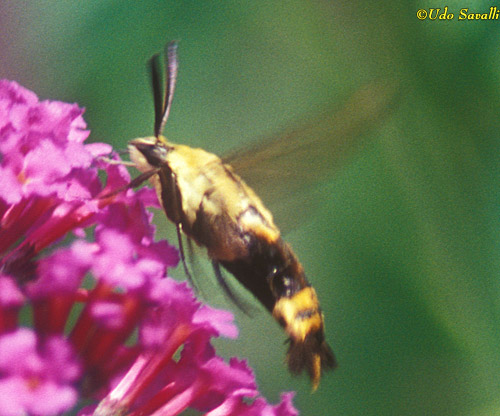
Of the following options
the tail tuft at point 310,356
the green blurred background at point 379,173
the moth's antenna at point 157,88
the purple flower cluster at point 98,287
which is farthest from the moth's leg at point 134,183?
the green blurred background at point 379,173

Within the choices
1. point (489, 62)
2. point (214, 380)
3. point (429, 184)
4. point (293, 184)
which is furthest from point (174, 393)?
point (489, 62)

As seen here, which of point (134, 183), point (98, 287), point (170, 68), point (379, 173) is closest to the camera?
point (98, 287)

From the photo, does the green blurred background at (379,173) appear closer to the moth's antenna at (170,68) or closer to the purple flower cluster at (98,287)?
the moth's antenna at (170,68)

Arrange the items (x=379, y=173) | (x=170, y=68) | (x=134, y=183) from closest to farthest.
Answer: (x=134, y=183) → (x=170, y=68) → (x=379, y=173)

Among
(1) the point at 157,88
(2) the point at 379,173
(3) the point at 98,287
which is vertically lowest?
(2) the point at 379,173

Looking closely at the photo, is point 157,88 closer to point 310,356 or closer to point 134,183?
point 134,183

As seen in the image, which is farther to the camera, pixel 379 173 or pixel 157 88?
pixel 379 173

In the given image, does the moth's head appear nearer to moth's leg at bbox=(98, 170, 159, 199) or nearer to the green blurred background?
moth's leg at bbox=(98, 170, 159, 199)

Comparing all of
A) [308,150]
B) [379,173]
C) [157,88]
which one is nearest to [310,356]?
[308,150]

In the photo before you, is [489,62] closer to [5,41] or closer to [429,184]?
[429,184]
